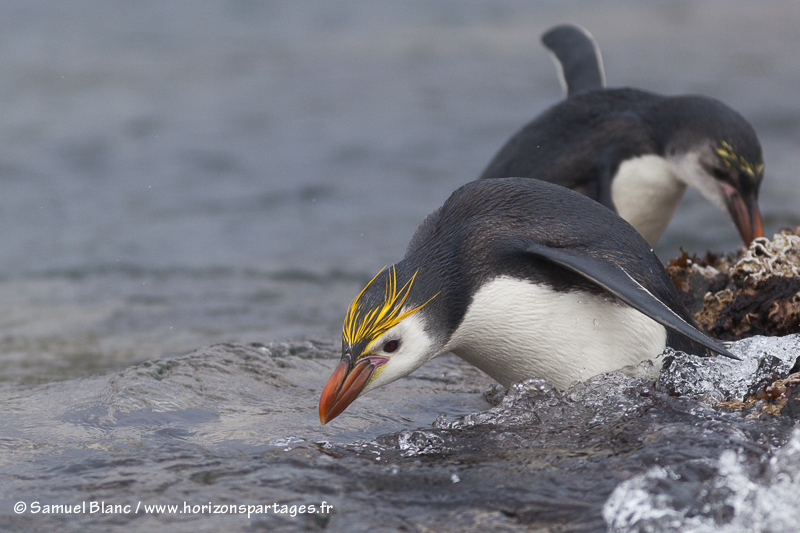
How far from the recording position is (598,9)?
53.0 ft

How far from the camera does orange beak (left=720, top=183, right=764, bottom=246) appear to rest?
4922mm

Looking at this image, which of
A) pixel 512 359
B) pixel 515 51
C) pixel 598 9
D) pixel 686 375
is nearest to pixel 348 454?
pixel 512 359

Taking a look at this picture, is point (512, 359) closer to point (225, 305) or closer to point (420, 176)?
point (225, 305)

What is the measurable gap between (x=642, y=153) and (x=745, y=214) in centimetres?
65

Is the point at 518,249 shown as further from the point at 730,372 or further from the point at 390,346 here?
the point at 730,372

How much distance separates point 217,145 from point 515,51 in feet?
19.6

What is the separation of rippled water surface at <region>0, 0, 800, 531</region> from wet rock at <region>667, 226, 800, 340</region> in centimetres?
101

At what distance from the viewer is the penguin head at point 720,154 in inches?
190

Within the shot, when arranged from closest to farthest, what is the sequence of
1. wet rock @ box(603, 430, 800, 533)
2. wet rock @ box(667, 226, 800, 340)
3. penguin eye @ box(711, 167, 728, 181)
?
wet rock @ box(603, 430, 800, 533) → wet rock @ box(667, 226, 800, 340) → penguin eye @ box(711, 167, 728, 181)

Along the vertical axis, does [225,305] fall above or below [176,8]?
below

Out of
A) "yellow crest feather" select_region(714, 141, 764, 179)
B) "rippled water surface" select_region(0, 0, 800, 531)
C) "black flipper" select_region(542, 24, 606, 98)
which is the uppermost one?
"black flipper" select_region(542, 24, 606, 98)

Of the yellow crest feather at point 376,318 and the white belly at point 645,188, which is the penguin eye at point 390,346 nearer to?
the yellow crest feather at point 376,318

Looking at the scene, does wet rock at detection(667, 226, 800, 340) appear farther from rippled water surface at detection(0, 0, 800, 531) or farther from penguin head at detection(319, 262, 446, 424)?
penguin head at detection(319, 262, 446, 424)

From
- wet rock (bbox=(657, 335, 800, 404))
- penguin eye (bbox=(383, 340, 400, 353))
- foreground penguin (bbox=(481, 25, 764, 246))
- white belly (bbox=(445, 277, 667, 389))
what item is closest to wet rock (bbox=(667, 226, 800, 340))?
wet rock (bbox=(657, 335, 800, 404))
